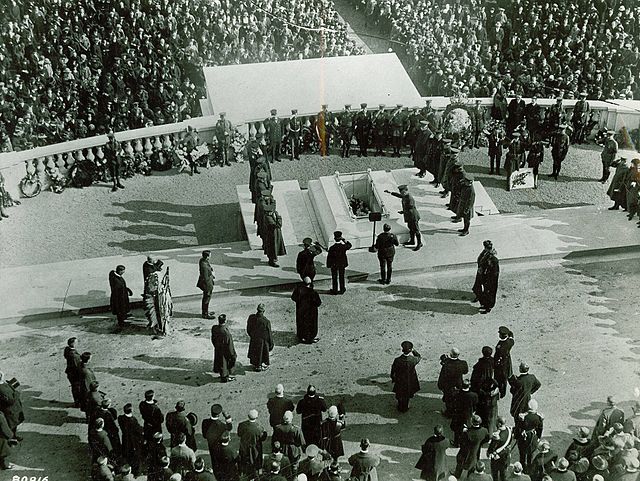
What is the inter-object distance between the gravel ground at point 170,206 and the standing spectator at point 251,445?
7405 mm

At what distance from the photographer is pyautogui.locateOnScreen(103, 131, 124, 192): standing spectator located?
21.2 meters

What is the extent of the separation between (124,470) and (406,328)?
654 centimetres

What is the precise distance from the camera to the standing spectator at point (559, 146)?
70.6 feet

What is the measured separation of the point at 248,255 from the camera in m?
19.1

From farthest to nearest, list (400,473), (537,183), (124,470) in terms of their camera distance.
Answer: (537,183) < (400,473) < (124,470)

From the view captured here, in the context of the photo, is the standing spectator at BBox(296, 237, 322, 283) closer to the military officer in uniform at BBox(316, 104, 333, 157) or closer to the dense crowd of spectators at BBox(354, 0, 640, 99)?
the military officer in uniform at BBox(316, 104, 333, 157)

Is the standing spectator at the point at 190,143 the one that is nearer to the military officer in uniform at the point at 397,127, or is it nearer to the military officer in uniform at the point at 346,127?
the military officer in uniform at the point at 346,127

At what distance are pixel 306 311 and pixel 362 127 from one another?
26.5ft

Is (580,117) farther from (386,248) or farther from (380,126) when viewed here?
(386,248)

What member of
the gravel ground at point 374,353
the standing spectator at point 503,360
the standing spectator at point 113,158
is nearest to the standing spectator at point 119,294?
the gravel ground at point 374,353

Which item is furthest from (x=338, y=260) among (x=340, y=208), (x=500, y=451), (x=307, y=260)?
(x=500, y=451)

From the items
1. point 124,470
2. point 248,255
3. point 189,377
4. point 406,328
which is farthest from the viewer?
point 248,255

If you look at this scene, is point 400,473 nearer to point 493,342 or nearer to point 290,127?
point 493,342

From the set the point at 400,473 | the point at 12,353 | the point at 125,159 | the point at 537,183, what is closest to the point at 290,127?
the point at 125,159
